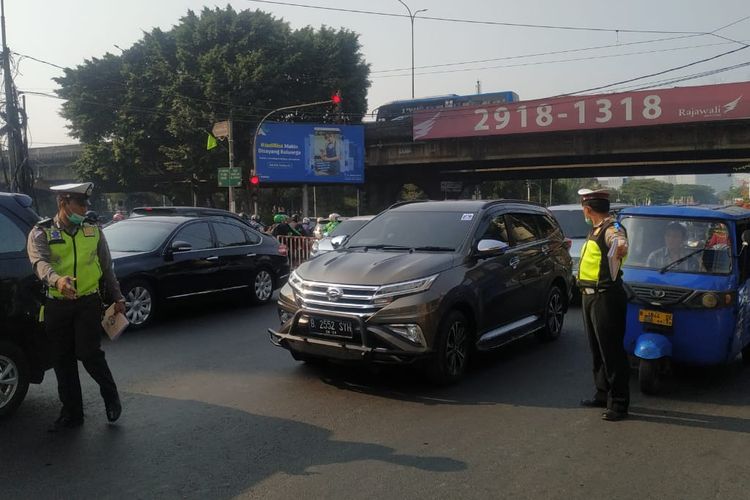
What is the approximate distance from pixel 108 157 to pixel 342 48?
18.0m

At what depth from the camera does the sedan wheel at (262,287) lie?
10.9 metres

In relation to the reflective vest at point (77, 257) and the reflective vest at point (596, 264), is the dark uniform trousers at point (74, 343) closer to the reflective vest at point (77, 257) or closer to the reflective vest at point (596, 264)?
the reflective vest at point (77, 257)

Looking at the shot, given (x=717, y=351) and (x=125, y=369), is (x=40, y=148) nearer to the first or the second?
(x=125, y=369)

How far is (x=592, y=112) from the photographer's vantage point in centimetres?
3083

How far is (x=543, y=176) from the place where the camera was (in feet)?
151

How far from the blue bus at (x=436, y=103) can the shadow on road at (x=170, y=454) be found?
32.4m

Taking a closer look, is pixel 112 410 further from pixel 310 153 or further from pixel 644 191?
pixel 644 191

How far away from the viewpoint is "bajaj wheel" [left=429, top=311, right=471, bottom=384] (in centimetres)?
567

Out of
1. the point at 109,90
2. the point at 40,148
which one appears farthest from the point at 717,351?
the point at 40,148

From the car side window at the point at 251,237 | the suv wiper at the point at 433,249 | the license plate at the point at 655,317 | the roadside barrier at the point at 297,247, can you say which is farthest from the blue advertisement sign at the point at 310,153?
the license plate at the point at 655,317

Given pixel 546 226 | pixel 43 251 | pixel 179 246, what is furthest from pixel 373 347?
pixel 179 246

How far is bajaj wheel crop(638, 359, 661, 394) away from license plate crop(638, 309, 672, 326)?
372 millimetres

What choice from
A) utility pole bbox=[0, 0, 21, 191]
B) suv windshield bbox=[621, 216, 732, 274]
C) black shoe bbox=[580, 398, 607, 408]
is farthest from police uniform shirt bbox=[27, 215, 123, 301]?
utility pole bbox=[0, 0, 21, 191]

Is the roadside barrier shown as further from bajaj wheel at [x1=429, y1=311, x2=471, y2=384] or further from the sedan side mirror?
bajaj wheel at [x1=429, y1=311, x2=471, y2=384]
